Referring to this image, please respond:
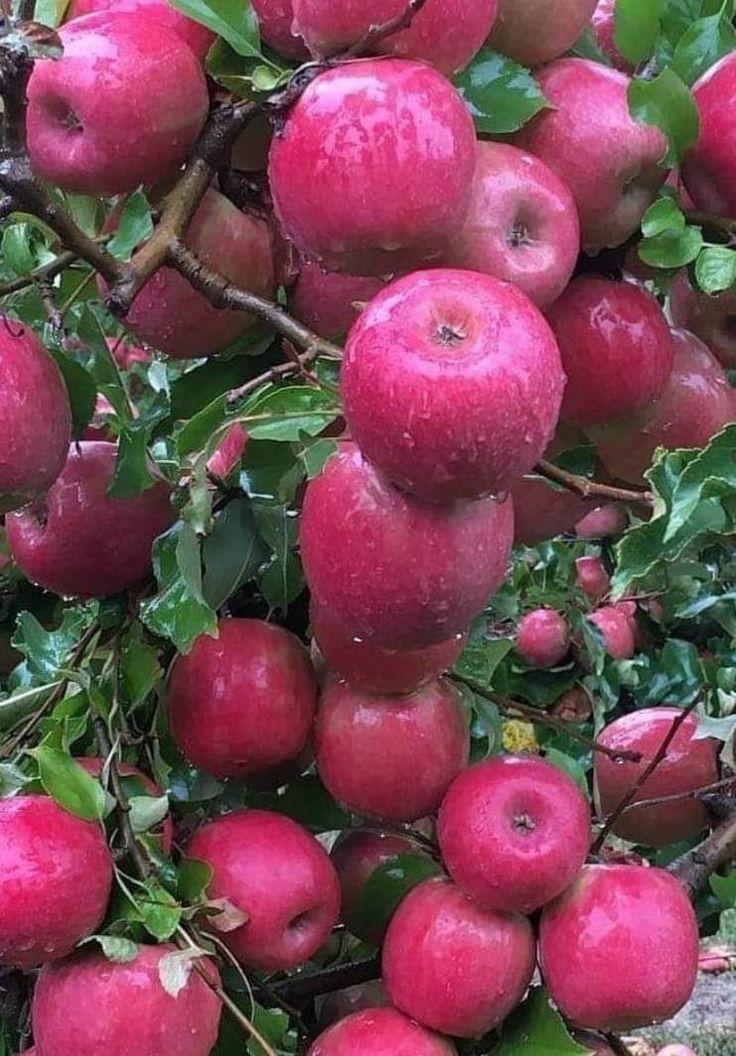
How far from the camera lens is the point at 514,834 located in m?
0.64

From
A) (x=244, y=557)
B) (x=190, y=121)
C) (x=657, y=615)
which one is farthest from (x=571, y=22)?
(x=657, y=615)

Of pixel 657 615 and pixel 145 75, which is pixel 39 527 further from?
pixel 657 615

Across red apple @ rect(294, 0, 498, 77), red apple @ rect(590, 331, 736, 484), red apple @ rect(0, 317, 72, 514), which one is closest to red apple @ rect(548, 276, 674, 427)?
red apple @ rect(590, 331, 736, 484)

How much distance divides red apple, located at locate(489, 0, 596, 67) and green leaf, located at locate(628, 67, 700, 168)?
0.05 metres

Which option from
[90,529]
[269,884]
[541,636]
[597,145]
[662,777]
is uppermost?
[597,145]

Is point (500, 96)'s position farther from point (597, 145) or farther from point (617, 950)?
point (617, 950)

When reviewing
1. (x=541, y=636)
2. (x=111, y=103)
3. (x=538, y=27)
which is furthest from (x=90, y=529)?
(x=541, y=636)

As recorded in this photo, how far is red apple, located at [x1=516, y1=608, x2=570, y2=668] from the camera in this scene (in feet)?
6.26

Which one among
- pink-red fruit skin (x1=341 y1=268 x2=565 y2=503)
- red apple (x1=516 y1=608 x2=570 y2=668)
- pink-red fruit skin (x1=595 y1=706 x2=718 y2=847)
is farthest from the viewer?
red apple (x1=516 y1=608 x2=570 y2=668)

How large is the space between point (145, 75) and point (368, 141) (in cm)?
13

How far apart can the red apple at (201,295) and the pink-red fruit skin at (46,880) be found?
0.81 ft

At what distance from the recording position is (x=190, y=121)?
1.82ft

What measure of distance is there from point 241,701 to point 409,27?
35 centimetres

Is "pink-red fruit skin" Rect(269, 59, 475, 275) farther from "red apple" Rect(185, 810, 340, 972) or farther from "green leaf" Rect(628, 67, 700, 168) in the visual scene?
"red apple" Rect(185, 810, 340, 972)
